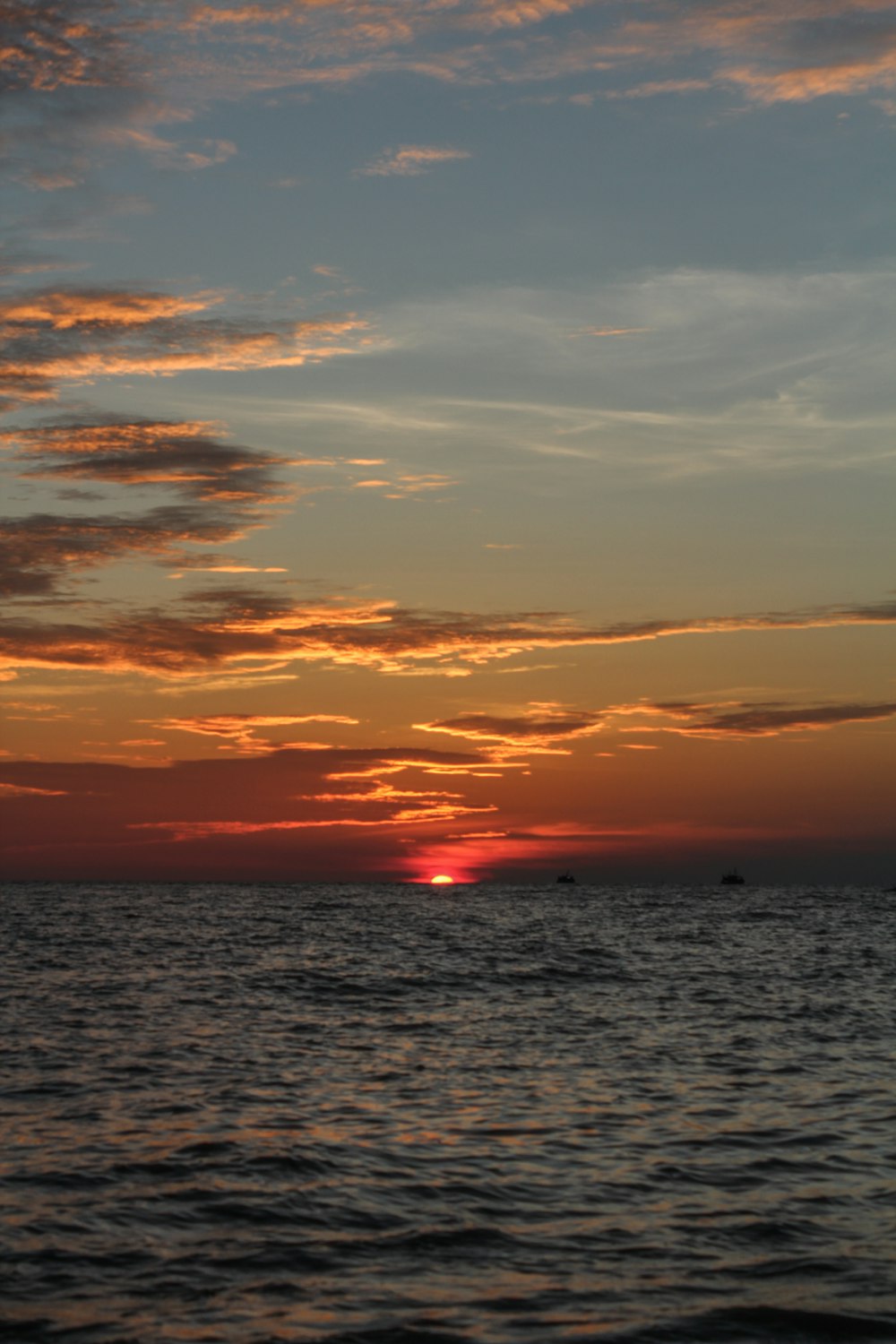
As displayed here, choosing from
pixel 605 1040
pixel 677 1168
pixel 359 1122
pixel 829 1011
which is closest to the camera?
pixel 677 1168

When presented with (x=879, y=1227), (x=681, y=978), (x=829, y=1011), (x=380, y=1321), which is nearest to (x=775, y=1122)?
(x=879, y=1227)

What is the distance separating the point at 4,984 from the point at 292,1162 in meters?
28.7

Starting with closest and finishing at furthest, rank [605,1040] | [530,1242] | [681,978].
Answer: [530,1242]
[605,1040]
[681,978]

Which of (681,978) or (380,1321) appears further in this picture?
(681,978)

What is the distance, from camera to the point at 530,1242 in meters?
15.5

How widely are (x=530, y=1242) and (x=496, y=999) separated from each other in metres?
26.4

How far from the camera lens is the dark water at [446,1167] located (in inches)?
518

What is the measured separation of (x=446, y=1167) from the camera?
1912 cm

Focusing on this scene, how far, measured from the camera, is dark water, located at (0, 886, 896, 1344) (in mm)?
13148

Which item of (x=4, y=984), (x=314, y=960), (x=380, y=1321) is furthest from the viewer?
(x=314, y=960)

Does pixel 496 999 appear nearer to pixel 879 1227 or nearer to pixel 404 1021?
pixel 404 1021

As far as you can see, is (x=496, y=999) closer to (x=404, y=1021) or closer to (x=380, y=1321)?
(x=404, y=1021)

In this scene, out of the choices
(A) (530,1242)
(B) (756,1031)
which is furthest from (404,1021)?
(A) (530,1242)

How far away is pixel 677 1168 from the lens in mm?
19125
